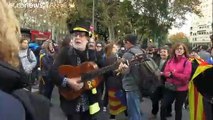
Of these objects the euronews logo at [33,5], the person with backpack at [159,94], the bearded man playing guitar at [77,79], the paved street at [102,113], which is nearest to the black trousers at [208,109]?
the bearded man playing guitar at [77,79]

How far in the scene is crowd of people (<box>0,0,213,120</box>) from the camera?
165 centimetres

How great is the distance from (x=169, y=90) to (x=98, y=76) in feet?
10.7

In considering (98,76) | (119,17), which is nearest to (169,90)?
(98,76)

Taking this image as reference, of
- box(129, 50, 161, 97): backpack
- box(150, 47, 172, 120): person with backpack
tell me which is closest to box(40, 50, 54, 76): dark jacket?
box(150, 47, 172, 120): person with backpack

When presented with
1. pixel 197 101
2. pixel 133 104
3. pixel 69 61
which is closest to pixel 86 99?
pixel 69 61

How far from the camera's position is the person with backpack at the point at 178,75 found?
841 centimetres

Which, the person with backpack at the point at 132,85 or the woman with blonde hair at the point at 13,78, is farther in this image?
the person with backpack at the point at 132,85

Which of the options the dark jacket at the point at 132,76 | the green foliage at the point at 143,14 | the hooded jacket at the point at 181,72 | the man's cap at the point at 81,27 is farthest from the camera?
the green foliage at the point at 143,14

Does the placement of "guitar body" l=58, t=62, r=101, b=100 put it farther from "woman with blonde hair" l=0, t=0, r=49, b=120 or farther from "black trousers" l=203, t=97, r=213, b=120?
"woman with blonde hair" l=0, t=0, r=49, b=120

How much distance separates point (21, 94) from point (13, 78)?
0.10 meters

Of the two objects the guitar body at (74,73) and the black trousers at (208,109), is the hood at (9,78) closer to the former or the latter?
the black trousers at (208,109)

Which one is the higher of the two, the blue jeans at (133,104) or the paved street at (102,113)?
the blue jeans at (133,104)

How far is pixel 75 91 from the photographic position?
5.23 metres

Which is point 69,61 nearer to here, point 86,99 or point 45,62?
point 86,99
